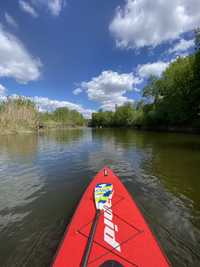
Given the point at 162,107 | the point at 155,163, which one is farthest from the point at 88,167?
the point at 162,107

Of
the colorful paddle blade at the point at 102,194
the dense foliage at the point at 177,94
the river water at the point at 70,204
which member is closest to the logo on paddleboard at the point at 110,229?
the colorful paddle blade at the point at 102,194

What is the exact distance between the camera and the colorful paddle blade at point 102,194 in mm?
4035

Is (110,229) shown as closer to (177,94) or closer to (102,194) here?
(102,194)

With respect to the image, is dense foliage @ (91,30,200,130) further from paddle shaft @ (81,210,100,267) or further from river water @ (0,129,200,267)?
paddle shaft @ (81,210,100,267)

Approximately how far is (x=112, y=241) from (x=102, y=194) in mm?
1783

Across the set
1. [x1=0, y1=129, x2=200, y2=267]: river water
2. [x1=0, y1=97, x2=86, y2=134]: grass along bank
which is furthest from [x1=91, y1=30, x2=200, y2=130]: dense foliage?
[x1=0, y1=97, x2=86, y2=134]: grass along bank

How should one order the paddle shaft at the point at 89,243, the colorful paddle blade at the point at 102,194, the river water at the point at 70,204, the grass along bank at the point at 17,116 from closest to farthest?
the paddle shaft at the point at 89,243
the river water at the point at 70,204
the colorful paddle blade at the point at 102,194
the grass along bank at the point at 17,116

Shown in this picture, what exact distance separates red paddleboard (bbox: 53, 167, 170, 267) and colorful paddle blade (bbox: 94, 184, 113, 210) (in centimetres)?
12

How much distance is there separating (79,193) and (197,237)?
3.95 m

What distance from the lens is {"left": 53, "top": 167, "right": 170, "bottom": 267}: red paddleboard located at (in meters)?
2.37

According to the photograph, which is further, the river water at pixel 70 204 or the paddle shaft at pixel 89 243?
the river water at pixel 70 204

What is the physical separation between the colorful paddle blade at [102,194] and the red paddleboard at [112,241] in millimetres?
125

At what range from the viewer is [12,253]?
3346 mm

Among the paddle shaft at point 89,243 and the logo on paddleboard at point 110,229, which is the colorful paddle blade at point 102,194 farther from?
the paddle shaft at point 89,243
